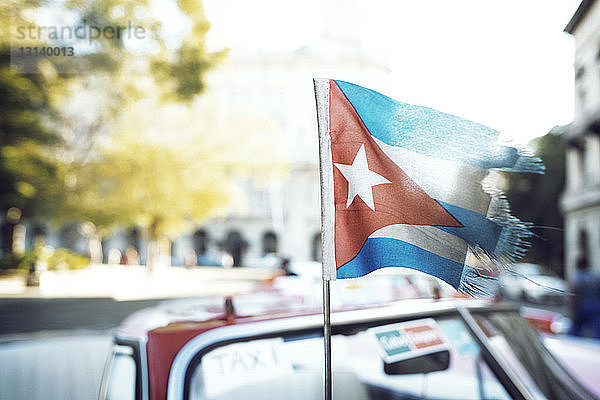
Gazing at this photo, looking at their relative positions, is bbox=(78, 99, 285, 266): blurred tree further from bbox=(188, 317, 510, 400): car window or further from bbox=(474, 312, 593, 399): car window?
bbox=(474, 312, 593, 399): car window

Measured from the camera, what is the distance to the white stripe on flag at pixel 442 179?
168 centimetres

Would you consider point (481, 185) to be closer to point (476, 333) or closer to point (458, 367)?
point (476, 333)

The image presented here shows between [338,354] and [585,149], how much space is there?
55.3ft

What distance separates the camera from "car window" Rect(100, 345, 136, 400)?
1811 millimetres

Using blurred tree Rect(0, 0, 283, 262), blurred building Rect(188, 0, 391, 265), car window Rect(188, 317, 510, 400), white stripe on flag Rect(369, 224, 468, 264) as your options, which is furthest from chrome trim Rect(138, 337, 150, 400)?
blurred building Rect(188, 0, 391, 265)

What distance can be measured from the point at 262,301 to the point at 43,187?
53.8 ft

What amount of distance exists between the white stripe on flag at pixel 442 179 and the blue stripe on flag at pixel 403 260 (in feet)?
0.60

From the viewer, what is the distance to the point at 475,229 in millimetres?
1660

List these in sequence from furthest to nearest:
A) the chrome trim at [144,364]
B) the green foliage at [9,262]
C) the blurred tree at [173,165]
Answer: the blurred tree at [173,165] < the green foliage at [9,262] < the chrome trim at [144,364]

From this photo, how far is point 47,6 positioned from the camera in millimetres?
8641

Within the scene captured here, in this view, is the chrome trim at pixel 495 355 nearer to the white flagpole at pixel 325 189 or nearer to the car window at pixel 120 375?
the white flagpole at pixel 325 189

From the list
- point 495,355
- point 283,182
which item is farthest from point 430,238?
point 283,182

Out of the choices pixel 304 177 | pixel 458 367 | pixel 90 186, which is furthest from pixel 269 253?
pixel 458 367

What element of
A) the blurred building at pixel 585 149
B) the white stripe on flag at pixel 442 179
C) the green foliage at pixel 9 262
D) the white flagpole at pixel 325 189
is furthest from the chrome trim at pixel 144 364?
the green foliage at pixel 9 262
